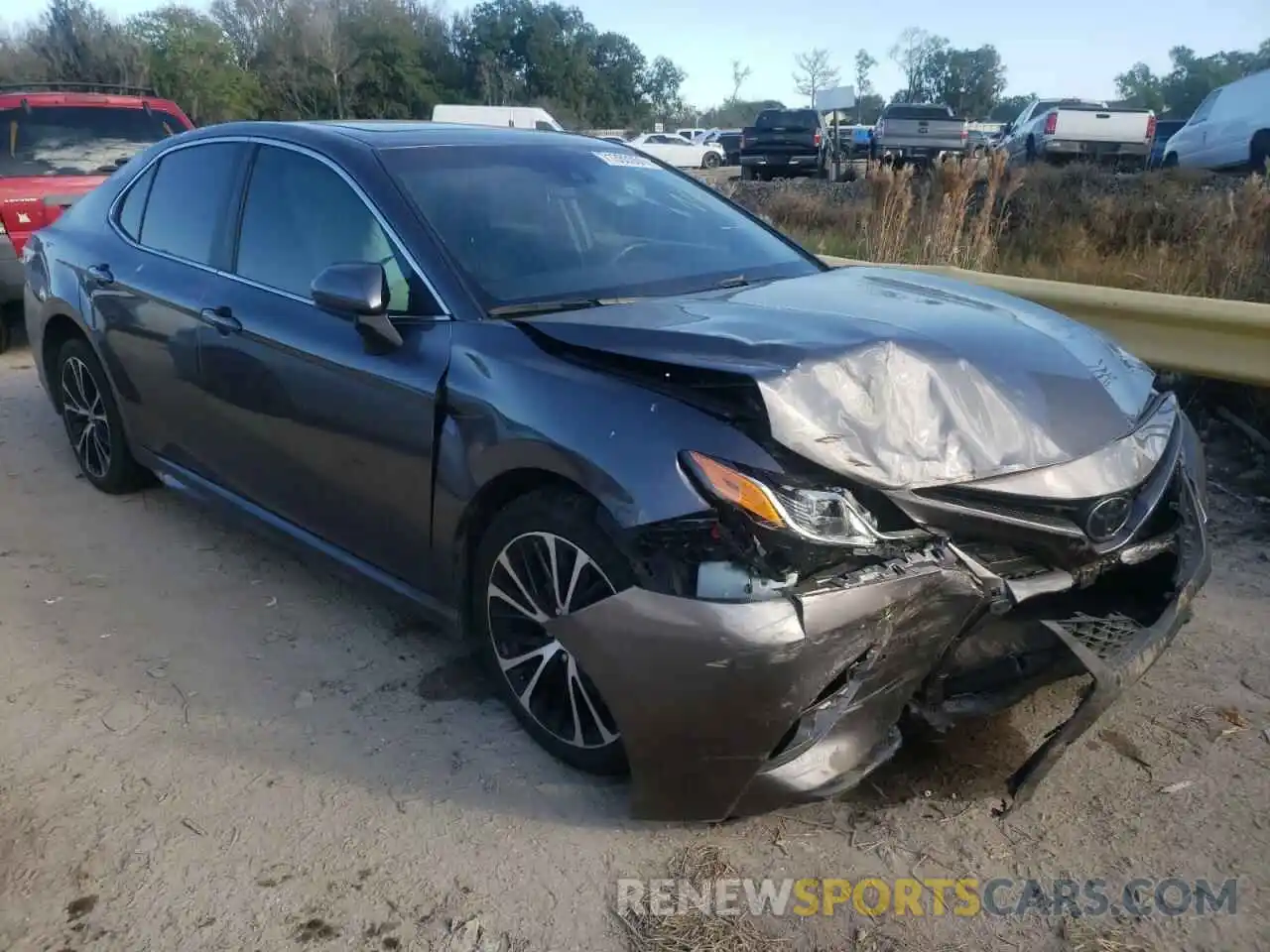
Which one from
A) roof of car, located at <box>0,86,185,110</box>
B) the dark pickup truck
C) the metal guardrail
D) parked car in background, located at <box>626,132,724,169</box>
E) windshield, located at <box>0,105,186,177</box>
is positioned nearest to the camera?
the metal guardrail

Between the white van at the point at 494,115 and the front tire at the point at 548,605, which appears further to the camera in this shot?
the white van at the point at 494,115

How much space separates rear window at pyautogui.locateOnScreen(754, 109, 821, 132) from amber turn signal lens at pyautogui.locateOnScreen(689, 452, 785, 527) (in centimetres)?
2349

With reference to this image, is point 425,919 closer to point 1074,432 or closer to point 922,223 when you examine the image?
point 1074,432

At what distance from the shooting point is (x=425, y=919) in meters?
2.43

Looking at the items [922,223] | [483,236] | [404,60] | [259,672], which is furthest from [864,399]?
[404,60]

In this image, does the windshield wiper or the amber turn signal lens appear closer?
the amber turn signal lens

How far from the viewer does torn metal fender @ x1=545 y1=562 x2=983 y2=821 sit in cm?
232

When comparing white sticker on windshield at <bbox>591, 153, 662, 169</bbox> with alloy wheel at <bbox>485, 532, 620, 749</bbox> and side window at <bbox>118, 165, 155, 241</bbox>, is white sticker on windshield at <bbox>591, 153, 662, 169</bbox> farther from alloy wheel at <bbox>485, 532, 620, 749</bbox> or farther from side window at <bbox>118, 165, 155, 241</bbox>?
side window at <bbox>118, 165, 155, 241</bbox>

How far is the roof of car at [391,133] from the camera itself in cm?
363

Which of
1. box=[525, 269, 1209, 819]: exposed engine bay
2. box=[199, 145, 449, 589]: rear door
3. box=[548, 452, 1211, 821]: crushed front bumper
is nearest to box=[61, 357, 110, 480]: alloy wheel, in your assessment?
box=[199, 145, 449, 589]: rear door

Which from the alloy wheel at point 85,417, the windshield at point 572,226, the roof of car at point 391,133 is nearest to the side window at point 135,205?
the roof of car at point 391,133

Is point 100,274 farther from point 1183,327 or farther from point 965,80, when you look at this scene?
point 965,80

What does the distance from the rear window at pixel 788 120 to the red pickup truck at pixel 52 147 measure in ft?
58.4

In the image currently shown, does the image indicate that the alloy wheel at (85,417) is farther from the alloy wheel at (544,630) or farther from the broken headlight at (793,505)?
the broken headlight at (793,505)
